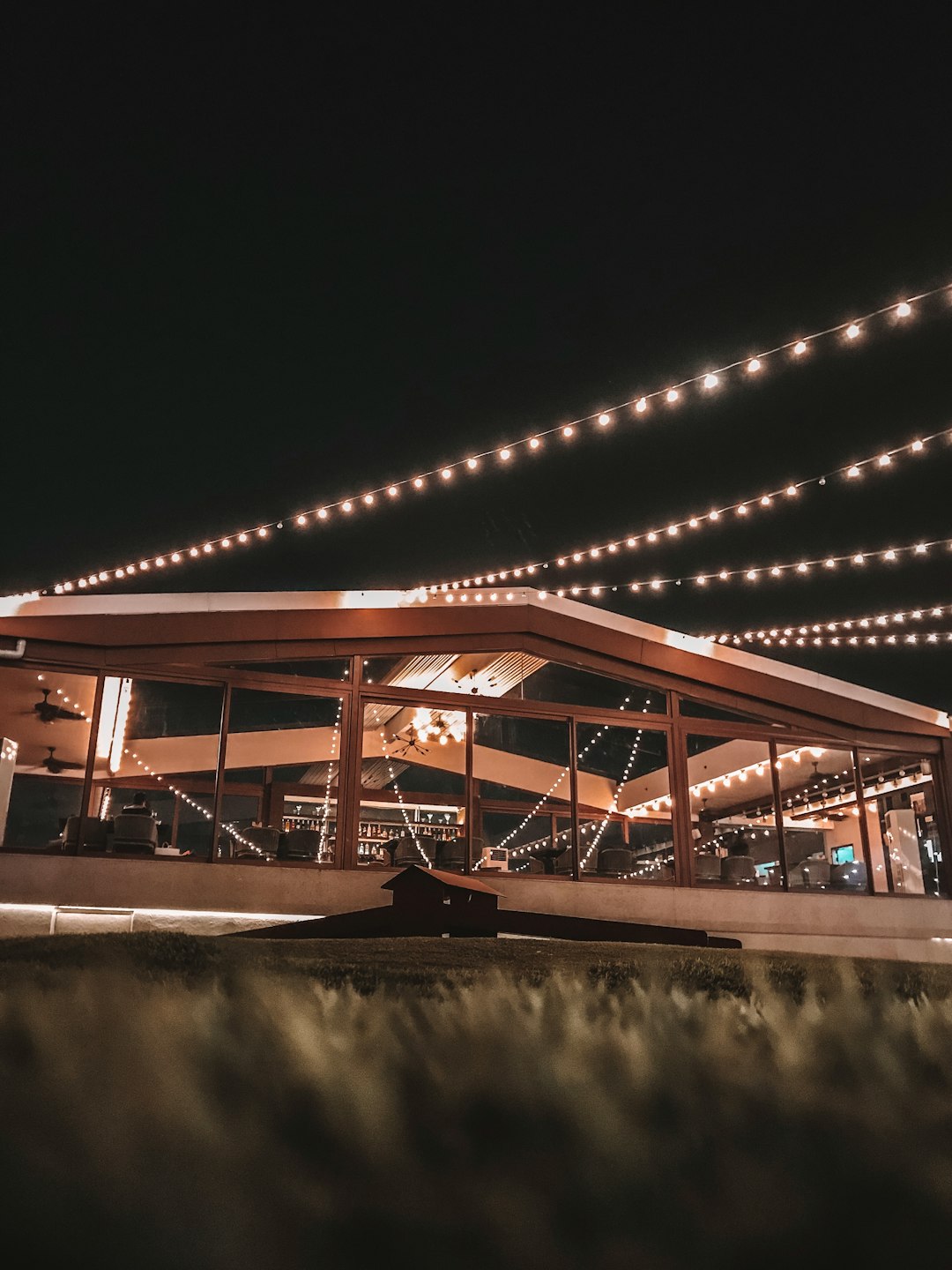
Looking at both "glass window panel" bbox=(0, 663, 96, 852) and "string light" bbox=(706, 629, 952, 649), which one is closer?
"glass window panel" bbox=(0, 663, 96, 852)

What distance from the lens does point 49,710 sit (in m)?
9.82

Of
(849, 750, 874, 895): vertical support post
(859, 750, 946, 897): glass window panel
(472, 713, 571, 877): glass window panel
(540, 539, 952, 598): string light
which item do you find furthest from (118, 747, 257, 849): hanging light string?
(859, 750, 946, 897): glass window panel

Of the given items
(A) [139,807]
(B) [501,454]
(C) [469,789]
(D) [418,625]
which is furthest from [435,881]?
(A) [139,807]

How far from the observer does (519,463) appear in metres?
8.10

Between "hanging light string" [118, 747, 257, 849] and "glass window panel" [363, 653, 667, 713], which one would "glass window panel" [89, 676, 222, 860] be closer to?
A: "hanging light string" [118, 747, 257, 849]

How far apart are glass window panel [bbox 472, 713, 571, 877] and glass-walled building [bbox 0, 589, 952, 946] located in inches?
1.2

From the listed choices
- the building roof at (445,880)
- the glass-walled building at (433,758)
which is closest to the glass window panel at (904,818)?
the glass-walled building at (433,758)

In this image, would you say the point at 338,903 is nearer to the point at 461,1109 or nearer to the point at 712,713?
the point at 712,713

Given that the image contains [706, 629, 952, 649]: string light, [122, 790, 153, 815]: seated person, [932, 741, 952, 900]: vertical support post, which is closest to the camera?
[122, 790, 153, 815]: seated person

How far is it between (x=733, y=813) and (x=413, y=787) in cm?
419

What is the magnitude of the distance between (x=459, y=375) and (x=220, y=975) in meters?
15.5

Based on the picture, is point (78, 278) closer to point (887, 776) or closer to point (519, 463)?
point (519, 463)

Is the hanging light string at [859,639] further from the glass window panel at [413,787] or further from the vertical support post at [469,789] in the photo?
the glass window panel at [413,787]

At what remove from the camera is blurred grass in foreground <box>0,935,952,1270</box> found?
0.51 meters
